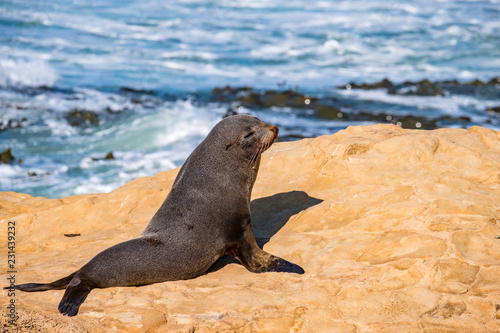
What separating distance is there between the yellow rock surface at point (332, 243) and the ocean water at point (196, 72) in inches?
216

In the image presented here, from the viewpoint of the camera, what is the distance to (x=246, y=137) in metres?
5.53

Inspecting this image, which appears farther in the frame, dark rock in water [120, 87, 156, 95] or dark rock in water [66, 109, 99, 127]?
dark rock in water [120, 87, 156, 95]

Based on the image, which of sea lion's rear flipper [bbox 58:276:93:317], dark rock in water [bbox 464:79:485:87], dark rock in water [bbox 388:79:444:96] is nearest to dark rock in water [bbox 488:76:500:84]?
dark rock in water [bbox 464:79:485:87]

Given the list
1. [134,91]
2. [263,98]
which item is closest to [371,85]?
[263,98]

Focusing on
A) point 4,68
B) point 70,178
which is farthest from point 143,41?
point 70,178

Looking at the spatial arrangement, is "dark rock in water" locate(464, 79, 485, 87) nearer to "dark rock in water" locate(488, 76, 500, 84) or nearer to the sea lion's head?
Result: "dark rock in water" locate(488, 76, 500, 84)

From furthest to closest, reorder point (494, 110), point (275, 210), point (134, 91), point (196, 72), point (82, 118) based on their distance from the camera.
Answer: point (196, 72) < point (134, 91) < point (494, 110) < point (82, 118) < point (275, 210)

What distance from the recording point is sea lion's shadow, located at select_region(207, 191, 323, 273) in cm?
602

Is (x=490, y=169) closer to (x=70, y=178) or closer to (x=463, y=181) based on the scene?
(x=463, y=181)

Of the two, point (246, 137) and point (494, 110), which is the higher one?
point (246, 137)

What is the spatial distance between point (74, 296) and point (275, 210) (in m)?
2.55

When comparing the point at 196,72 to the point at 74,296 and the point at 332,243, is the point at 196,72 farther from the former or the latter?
the point at 74,296

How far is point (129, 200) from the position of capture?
7.10 meters

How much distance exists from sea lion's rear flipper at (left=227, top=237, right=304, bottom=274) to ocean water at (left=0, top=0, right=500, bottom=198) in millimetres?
7283
